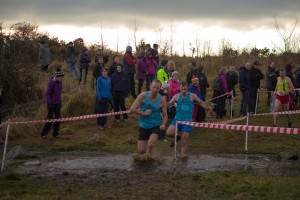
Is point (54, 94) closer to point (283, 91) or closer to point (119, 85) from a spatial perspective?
point (119, 85)

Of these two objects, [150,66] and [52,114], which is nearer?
[52,114]

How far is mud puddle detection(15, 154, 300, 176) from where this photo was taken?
1000 centimetres

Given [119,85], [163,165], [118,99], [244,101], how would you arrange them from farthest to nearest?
[244,101], [118,99], [119,85], [163,165]

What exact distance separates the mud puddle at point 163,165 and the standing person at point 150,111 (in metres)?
0.63

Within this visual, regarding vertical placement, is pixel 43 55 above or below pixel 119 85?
above

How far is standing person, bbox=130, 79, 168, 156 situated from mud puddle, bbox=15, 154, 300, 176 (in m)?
0.63

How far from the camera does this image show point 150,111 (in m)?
10.4

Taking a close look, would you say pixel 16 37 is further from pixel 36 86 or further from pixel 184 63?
pixel 184 63

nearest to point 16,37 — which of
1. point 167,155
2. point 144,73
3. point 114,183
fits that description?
point 144,73

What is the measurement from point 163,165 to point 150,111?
125cm

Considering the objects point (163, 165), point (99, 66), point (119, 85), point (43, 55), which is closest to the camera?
point (163, 165)

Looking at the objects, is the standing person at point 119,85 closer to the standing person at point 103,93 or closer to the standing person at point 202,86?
the standing person at point 103,93

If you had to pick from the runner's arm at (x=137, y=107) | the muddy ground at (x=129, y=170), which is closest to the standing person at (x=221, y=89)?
the muddy ground at (x=129, y=170)

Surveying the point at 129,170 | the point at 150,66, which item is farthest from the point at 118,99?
the point at 129,170
